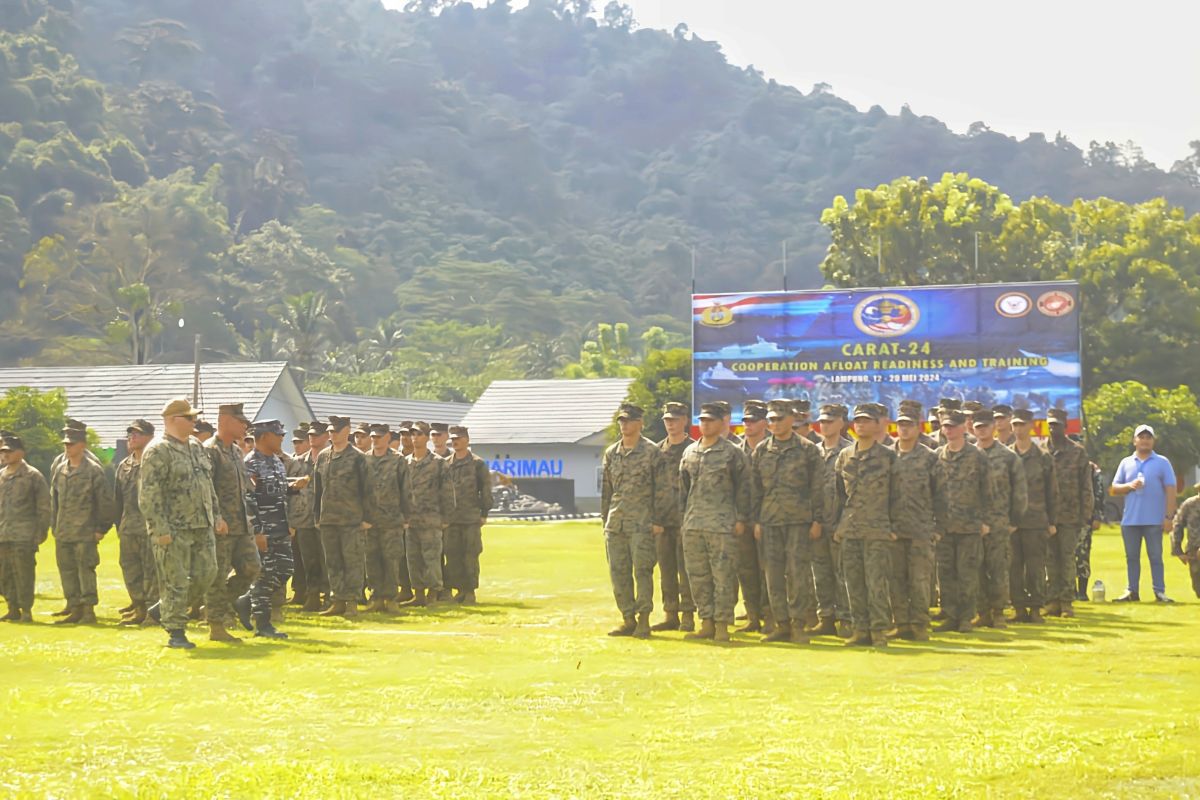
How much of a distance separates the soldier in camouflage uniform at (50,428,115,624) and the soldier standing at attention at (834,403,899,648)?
6748 millimetres

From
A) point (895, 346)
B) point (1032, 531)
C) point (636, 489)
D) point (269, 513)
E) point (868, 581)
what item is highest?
point (895, 346)

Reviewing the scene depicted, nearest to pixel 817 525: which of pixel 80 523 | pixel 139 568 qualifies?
pixel 139 568

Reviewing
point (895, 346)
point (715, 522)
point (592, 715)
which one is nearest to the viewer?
point (592, 715)

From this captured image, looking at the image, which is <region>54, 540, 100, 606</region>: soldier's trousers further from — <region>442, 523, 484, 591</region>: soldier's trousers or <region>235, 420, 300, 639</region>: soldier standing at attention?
<region>442, 523, 484, 591</region>: soldier's trousers

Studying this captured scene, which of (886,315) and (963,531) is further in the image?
(886,315)

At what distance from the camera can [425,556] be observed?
16891mm

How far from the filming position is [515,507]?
158 feet

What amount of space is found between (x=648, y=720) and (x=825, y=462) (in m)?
4.78

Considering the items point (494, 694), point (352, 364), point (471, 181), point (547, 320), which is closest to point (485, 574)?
point (494, 694)

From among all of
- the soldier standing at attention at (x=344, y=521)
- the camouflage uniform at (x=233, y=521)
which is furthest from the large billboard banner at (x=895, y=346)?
the camouflage uniform at (x=233, y=521)

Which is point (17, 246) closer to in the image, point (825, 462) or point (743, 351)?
point (743, 351)

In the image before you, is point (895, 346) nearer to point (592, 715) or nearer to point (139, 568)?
point (139, 568)

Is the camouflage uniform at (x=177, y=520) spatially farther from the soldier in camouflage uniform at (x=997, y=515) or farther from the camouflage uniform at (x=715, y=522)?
the soldier in camouflage uniform at (x=997, y=515)

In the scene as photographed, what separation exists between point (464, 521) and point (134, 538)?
3822mm
